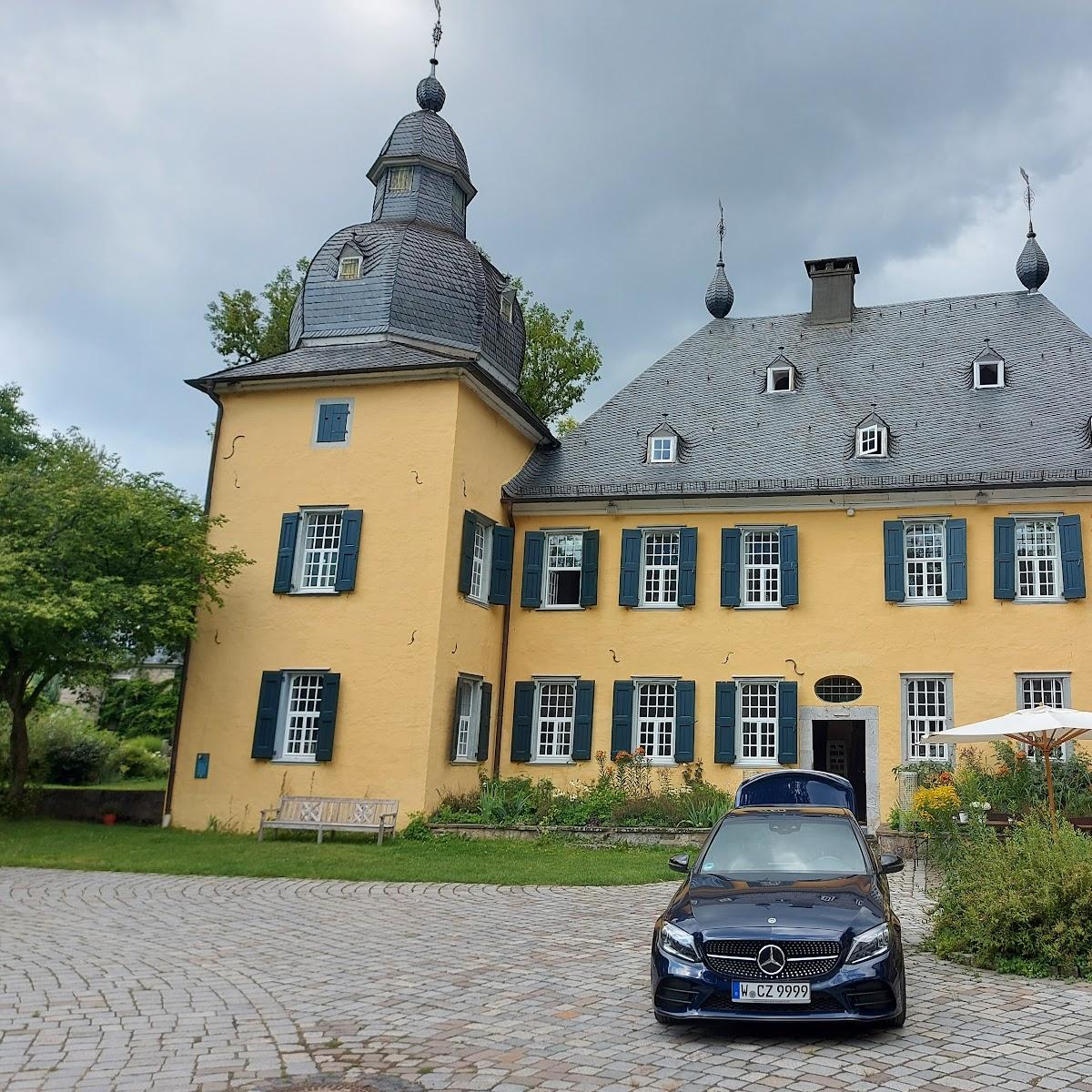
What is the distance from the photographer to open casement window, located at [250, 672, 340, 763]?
18.9 m

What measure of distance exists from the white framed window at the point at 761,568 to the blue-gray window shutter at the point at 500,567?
14.9ft

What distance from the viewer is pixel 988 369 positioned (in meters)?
21.8

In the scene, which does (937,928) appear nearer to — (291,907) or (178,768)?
(291,907)

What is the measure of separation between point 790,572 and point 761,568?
0.66 meters

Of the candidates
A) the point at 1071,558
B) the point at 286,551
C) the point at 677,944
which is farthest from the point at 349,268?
the point at 677,944

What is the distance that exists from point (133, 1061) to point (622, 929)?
526 centimetres

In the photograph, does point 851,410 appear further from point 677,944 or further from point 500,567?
point 677,944

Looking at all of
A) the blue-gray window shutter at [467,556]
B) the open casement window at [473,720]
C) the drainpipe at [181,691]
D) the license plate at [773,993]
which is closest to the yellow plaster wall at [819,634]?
the open casement window at [473,720]

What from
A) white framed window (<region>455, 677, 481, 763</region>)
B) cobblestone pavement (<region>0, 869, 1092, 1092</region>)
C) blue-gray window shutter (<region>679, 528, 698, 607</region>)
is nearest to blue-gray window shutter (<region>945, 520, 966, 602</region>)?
blue-gray window shutter (<region>679, 528, 698, 607</region>)

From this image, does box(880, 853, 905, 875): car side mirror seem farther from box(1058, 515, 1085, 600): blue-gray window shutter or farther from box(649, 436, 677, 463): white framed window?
box(649, 436, 677, 463): white framed window

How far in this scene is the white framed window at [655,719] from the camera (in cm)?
2027

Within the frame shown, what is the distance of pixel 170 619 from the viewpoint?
1800 cm

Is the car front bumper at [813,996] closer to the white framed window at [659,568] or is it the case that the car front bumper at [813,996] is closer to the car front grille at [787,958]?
the car front grille at [787,958]

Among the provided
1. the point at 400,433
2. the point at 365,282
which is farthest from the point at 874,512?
the point at 365,282
